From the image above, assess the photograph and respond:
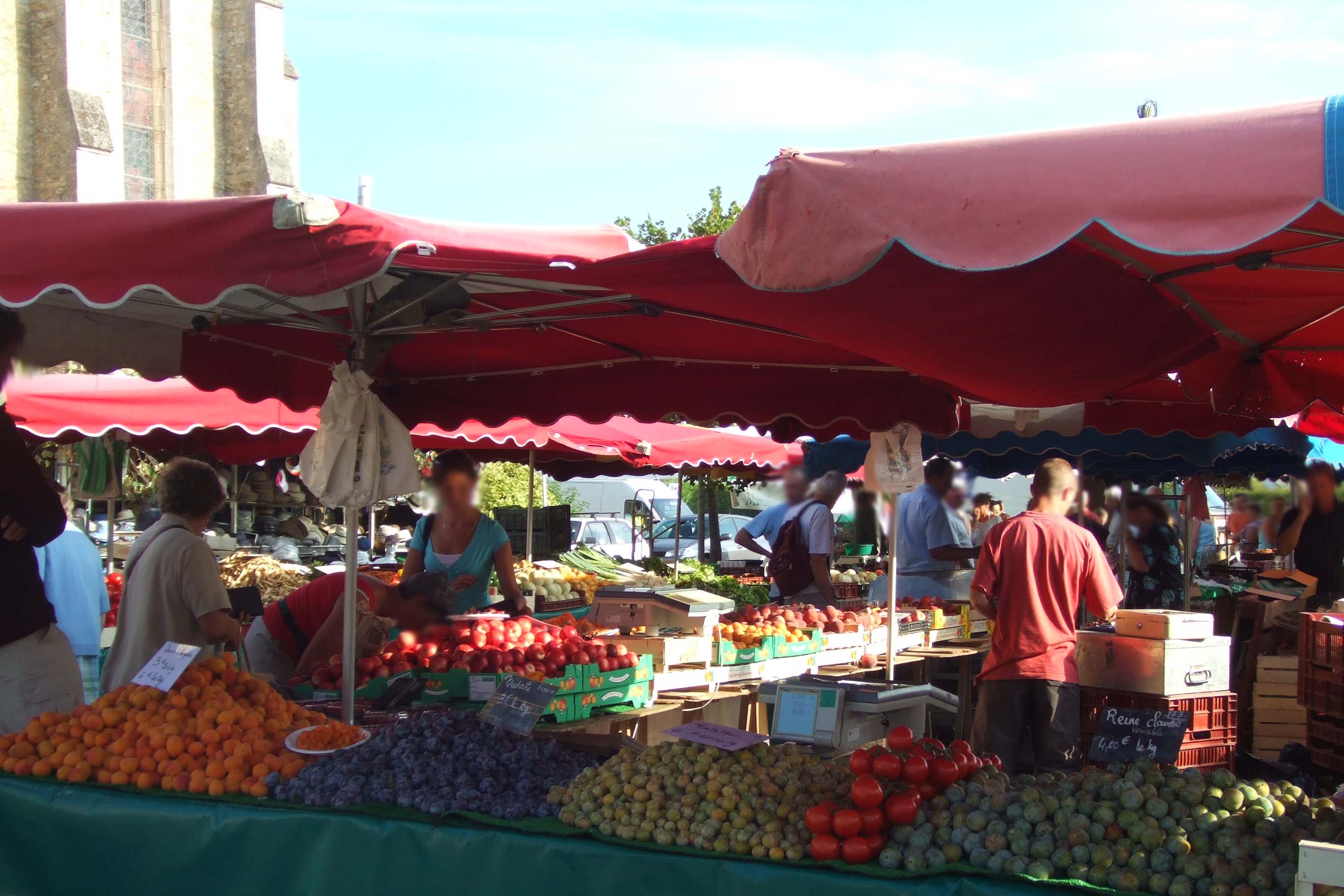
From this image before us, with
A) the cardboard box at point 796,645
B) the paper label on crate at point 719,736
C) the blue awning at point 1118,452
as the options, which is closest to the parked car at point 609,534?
the blue awning at point 1118,452

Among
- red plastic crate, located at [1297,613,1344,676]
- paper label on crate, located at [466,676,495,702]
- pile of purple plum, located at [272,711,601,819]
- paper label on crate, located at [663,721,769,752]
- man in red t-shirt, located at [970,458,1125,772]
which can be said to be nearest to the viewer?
pile of purple plum, located at [272,711,601,819]

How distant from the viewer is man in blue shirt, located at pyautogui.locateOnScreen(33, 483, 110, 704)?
222 inches

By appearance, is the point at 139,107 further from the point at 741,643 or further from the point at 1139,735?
the point at 1139,735

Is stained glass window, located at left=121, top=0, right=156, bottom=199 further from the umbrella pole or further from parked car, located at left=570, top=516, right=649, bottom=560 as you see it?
the umbrella pole

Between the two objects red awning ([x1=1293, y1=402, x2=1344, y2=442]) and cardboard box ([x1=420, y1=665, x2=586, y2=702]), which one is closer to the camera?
cardboard box ([x1=420, y1=665, x2=586, y2=702])

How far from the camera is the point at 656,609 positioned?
18.8ft

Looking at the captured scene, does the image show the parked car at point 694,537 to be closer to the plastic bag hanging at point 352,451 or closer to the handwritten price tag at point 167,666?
the plastic bag hanging at point 352,451

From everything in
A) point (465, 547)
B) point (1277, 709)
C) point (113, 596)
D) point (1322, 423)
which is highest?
point (1322, 423)

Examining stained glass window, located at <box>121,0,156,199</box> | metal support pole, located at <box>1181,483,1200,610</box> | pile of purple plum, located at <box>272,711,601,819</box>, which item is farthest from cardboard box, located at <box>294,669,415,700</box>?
stained glass window, located at <box>121,0,156,199</box>

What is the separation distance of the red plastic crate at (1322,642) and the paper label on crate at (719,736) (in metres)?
3.27

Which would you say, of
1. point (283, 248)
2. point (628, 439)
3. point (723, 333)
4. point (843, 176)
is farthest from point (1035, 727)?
point (628, 439)

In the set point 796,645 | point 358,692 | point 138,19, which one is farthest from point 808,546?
point 138,19

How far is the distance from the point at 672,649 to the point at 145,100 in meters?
30.4

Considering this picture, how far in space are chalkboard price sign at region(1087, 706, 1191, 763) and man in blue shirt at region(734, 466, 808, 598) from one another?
4.08 m
